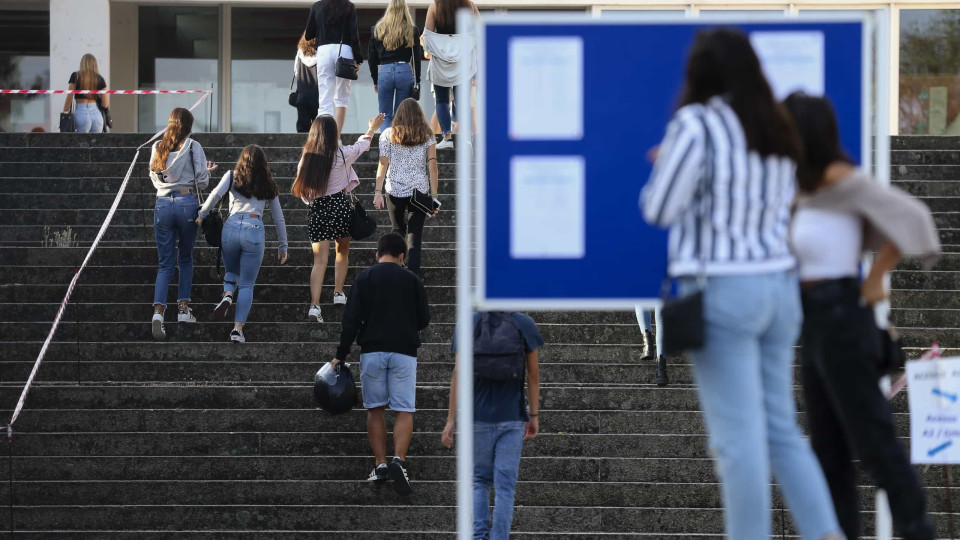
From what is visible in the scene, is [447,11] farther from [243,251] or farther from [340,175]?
[243,251]

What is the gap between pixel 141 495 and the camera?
372 inches

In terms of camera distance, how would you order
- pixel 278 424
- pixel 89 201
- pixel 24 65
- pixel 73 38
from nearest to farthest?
pixel 278 424 < pixel 89 201 < pixel 73 38 < pixel 24 65

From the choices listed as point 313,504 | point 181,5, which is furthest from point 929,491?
point 181,5

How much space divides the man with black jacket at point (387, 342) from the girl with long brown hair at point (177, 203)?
2737mm

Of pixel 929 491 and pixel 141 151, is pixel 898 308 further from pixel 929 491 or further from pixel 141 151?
pixel 141 151

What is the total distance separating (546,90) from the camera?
215 inches

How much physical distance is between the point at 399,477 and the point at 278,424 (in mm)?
1290

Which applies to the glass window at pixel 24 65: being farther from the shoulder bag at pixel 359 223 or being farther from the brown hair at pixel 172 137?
the shoulder bag at pixel 359 223

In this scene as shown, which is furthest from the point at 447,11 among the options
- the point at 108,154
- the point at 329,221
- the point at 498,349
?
the point at 498,349

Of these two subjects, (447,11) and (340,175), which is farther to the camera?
(447,11)

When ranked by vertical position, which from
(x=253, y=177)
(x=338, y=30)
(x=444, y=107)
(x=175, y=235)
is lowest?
(x=175, y=235)

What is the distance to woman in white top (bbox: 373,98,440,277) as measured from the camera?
39.0ft

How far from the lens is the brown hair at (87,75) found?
17.6m

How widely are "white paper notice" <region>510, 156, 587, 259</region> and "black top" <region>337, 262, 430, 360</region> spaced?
12.7 ft
